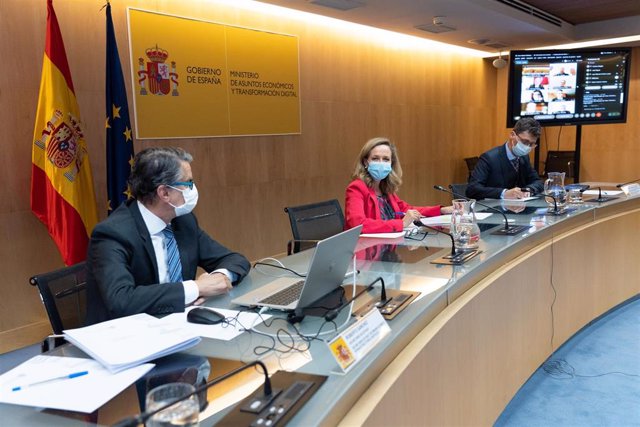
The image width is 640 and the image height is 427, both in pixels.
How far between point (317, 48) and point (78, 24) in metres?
2.40

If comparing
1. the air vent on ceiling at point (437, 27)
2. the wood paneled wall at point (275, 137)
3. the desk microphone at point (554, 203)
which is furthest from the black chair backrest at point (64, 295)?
the air vent on ceiling at point (437, 27)

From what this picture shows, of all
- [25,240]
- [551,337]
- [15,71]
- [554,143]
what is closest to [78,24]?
[15,71]

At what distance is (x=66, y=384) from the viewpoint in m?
1.05

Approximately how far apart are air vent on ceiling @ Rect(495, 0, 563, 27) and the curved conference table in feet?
8.71

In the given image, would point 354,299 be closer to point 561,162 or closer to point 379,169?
point 379,169

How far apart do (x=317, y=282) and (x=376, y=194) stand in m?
1.70

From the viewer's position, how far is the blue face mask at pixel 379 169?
2961mm

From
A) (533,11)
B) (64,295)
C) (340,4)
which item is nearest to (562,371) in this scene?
(64,295)

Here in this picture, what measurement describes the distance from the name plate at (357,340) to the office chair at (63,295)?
0.86 metres

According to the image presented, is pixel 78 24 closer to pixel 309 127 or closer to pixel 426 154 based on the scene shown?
pixel 309 127

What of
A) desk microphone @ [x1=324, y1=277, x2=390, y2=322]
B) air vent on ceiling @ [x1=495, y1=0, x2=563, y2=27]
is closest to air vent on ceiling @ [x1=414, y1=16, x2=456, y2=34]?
air vent on ceiling @ [x1=495, y1=0, x2=563, y2=27]

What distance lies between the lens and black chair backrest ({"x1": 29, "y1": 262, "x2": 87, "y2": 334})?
1.58m

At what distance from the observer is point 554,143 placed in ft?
25.3

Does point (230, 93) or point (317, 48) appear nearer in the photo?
point (230, 93)
